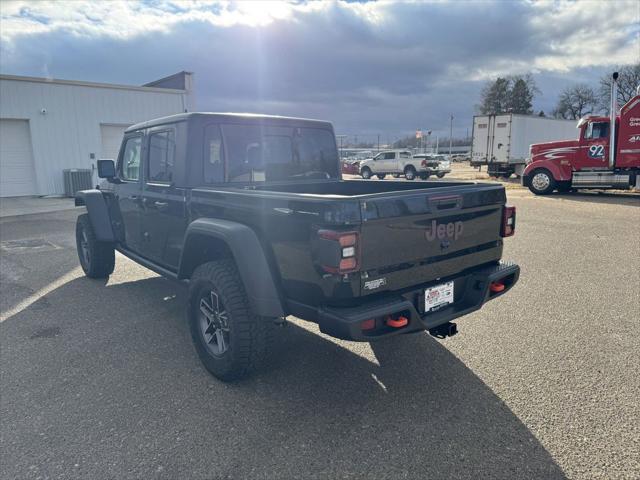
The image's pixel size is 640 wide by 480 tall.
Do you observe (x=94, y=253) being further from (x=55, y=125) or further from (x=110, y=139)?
(x=110, y=139)

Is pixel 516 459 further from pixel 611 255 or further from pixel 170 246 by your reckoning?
pixel 611 255

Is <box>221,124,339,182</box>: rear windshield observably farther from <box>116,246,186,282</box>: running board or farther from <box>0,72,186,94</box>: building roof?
<box>0,72,186,94</box>: building roof

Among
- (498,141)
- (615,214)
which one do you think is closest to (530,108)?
(498,141)

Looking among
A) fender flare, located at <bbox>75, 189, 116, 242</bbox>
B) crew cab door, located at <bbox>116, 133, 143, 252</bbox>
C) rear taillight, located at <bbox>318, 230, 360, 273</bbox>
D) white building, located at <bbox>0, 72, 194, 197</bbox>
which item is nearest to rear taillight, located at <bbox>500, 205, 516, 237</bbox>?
rear taillight, located at <bbox>318, 230, 360, 273</bbox>

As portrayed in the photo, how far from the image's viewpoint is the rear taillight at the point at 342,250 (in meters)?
2.44

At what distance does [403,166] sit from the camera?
28.2 metres

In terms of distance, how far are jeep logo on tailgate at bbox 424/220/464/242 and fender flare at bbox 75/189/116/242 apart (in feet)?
13.2

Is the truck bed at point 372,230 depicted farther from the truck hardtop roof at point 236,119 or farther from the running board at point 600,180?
the running board at point 600,180

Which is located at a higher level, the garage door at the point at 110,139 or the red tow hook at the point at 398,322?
the garage door at the point at 110,139

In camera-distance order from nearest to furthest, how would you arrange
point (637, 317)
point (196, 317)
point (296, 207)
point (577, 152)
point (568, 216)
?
1. point (296, 207)
2. point (196, 317)
3. point (637, 317)
4. point (568, 216)
5. point (577, 152)

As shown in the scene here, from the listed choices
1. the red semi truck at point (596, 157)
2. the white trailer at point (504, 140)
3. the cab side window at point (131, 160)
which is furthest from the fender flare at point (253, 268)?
the white trailer at point (504, 140)

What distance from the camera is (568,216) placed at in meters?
11.2

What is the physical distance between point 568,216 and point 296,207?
10.7 m

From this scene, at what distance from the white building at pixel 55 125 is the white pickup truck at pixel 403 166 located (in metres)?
15.0
